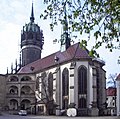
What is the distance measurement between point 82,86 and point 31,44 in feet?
116

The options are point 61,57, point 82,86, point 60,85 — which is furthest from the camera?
point 61,57

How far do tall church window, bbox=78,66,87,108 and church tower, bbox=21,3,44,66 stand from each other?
3216 centimetres

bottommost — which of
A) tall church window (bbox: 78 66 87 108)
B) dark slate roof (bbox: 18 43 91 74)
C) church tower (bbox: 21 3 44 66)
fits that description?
tall church window (bbox: 78 66 87 108)

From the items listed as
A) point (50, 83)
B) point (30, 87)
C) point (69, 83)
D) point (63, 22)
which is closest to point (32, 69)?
point (30, 87)

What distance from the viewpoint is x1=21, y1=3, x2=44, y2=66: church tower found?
301ft

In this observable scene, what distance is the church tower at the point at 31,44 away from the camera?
91688 millimetres

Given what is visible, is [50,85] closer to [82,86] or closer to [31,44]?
[82,86]

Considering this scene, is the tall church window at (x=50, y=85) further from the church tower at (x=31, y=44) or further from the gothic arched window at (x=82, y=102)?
the church tower at (x=31, y=44)

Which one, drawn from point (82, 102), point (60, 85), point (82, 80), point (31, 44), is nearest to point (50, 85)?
point (60, 85)

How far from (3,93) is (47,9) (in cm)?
7019

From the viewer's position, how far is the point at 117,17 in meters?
7.90

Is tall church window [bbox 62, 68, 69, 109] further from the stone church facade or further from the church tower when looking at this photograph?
the church tower

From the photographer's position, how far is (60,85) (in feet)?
211

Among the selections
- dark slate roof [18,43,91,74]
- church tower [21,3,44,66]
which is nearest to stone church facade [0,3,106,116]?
dark slate roof [18,43,91,74]
